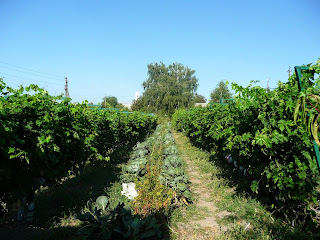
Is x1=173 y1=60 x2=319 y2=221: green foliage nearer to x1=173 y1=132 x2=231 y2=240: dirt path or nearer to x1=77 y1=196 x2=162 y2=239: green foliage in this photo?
x1=173 y1=132 x2=231 y2=240: dirt path

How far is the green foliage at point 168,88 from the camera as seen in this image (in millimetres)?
46375

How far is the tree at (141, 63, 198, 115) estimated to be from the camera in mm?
46375

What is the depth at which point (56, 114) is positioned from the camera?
386cm

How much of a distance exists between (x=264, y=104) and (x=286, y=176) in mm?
1173

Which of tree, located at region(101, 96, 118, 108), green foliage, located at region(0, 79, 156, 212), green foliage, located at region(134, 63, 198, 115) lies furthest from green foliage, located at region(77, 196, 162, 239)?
tree, located at region(101, 96, 118, 108)

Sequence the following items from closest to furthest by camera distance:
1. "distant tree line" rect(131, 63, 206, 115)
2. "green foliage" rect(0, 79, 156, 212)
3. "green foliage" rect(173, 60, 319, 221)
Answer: "green foliage" rect(0, 79, 156, 212), "green foliage" rect(173, 60, 319, 221), "distant tree line" rect(131, 63, 206, 115)

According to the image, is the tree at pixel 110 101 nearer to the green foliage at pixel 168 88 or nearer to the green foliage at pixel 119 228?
the green foliage at pixel 168 88

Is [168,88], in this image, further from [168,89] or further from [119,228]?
[119,228]

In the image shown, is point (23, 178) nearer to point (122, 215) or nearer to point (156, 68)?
point (122, 215)

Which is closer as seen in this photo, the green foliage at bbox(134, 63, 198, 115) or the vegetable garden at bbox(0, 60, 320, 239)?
the vegetable garden at bbox(0, 60, 320, 239)

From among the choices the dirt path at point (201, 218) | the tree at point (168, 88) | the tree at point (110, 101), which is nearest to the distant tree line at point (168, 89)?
the tree at point (168, 88)

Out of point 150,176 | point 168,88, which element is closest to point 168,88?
point 168,88

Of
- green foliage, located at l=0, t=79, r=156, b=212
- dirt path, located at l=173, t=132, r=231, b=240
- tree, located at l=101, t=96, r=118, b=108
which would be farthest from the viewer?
tree, located at l=101, t=96, r=118, b=108

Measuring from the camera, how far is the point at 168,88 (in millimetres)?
48219
